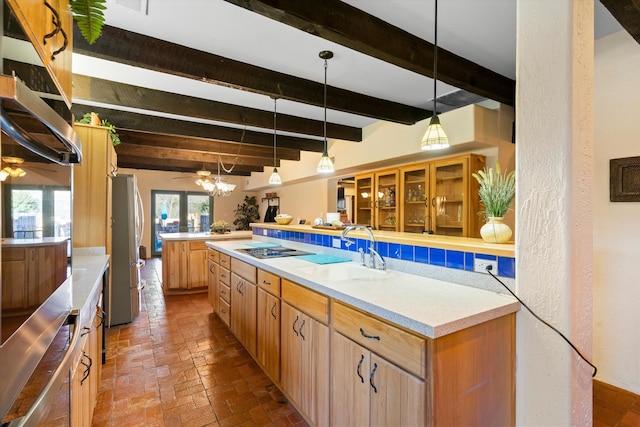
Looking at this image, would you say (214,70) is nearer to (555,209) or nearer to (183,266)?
(555,209)

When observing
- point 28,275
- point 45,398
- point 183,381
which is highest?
point 28,275

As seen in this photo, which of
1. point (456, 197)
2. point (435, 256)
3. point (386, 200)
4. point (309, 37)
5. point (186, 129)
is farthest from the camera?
point (386, 200)

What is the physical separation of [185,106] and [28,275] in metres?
2.99

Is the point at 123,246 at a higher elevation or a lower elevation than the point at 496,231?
lower

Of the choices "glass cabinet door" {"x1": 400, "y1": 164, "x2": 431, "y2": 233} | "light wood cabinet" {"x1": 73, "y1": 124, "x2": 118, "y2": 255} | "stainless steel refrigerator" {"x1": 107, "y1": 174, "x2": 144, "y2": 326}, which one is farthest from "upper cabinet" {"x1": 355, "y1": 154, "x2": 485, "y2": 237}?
"light wood cabinet" {"x1": 73, "y1": 124, "x2": 118, "y2": 255}

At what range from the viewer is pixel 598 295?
2299mm

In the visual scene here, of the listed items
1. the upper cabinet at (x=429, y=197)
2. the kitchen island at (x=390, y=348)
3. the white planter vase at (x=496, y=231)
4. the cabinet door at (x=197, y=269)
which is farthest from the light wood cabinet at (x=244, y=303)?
the upper cabinet at (x=429, y=197)

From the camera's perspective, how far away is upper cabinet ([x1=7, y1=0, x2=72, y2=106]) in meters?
0.74

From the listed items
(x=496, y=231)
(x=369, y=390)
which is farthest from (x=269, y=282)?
(x=496, y=231)

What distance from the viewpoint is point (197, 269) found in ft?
15.8

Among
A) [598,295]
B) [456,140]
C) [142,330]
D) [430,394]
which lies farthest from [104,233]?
[598,295]

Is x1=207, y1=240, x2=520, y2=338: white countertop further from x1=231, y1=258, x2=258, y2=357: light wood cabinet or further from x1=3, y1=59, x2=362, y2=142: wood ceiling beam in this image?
x1=3, y1=59, x2=362, y2=142: wood ceiling beam

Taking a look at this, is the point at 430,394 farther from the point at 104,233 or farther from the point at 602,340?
the point at 104,233

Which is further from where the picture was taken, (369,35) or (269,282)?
(269,282)
